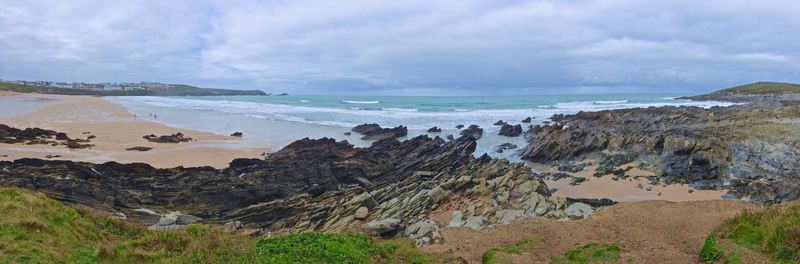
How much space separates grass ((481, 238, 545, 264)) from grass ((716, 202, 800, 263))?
13.5 ft

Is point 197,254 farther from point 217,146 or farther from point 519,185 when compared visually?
point 217,146

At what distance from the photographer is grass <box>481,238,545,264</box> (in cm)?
1091

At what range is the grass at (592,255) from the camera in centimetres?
1095

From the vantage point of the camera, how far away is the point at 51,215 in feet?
35.5

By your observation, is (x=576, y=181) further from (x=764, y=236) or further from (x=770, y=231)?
(x=770, y=231)

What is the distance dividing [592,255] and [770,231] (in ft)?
11.0

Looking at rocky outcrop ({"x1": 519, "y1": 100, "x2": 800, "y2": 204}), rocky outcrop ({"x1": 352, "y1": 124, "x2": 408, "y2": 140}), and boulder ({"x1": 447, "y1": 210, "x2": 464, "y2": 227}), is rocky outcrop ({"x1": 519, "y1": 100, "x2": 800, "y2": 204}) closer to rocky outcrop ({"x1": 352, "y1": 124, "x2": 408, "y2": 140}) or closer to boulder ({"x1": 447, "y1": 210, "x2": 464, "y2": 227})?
rocky outcrop ({"x1": 352, "y1": 124, "x2": 408, "y2": 140})

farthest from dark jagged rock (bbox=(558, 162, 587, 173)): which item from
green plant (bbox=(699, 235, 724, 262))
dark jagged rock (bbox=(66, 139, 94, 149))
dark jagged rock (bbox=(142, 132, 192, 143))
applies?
dark jagged rock (bbox=(66, 139, 94, 149))

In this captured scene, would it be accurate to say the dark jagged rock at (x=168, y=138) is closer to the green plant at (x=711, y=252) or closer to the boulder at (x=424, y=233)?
the boulder at (x=424, y=233)

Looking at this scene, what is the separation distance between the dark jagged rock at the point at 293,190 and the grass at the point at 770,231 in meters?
4.93

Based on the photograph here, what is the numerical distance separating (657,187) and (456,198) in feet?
34.3

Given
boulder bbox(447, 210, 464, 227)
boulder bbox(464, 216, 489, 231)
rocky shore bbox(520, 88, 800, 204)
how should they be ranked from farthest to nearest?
rocky shore bbox(520, 88, 800, 204) < boulder bbox(447, 210, 464, 227) < boulder bbox(464, 216, 489, 231)

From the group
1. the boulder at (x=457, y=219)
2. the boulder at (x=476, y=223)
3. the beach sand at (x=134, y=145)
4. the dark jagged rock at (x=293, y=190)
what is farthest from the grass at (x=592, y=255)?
the beach sand at (x=134, y=145)

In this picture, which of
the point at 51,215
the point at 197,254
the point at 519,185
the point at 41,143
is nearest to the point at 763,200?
the point at 519,185
